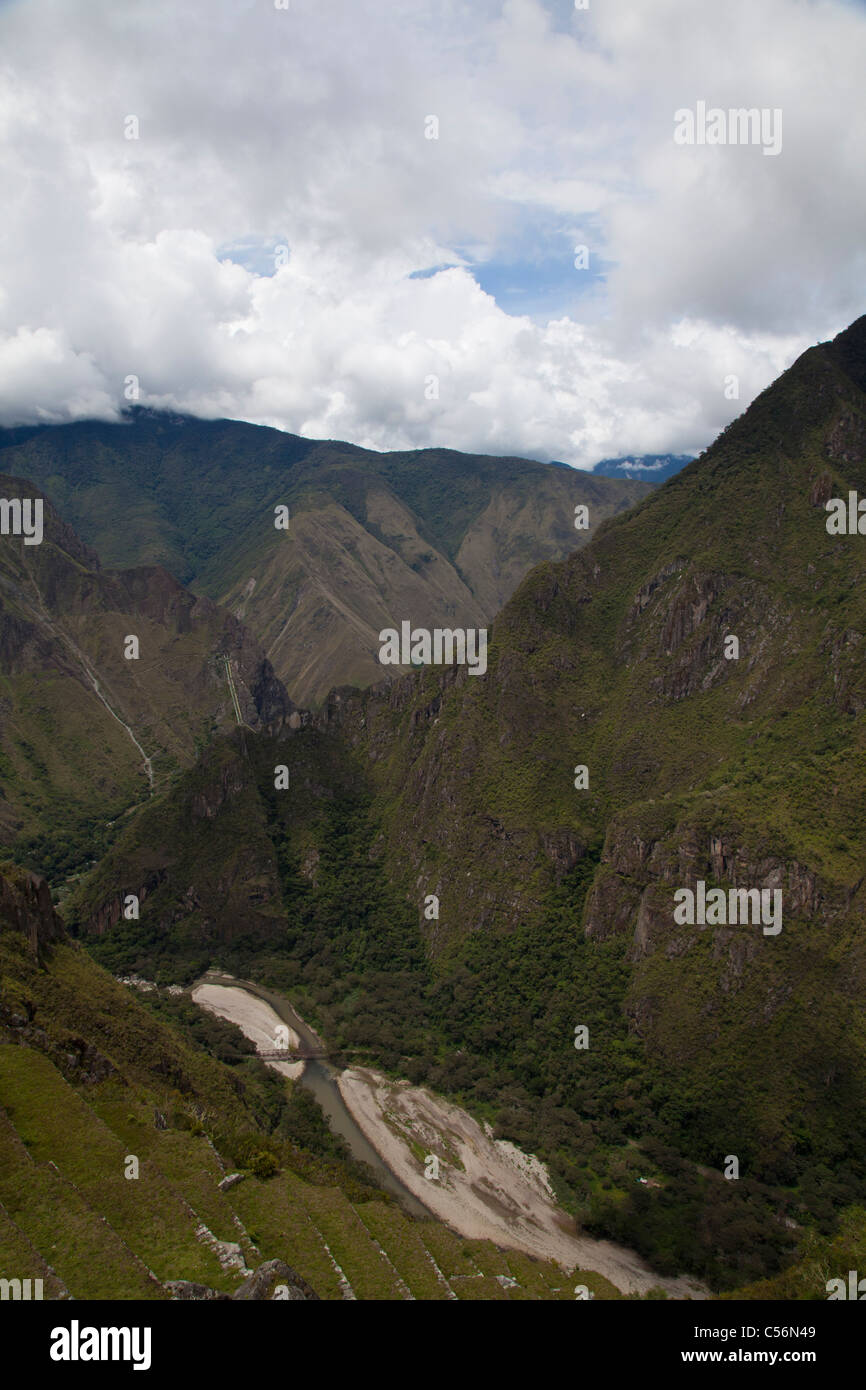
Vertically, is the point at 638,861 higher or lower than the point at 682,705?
lower

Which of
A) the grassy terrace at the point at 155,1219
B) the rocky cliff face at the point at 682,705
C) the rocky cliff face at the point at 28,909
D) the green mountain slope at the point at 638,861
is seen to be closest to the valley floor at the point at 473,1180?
the green mountain slope at the point at 638,861

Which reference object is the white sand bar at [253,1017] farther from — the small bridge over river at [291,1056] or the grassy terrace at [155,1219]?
the grassy terrace at [155,1219]

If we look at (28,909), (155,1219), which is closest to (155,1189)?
(155,1219)

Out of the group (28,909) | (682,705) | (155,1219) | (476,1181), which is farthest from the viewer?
(682,705)

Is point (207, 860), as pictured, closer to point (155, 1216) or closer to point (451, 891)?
point (451, 891)

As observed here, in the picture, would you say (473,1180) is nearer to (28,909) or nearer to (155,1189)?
(155,1189)

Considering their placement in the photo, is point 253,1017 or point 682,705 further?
point 682,705

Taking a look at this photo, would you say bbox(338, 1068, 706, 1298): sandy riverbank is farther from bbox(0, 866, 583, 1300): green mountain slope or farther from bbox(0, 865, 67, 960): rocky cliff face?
bbox(0, 865, 67, 960): rocky cliff face

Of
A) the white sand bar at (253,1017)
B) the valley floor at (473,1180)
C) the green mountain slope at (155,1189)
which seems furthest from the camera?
the white sand bar at (253,1017)
